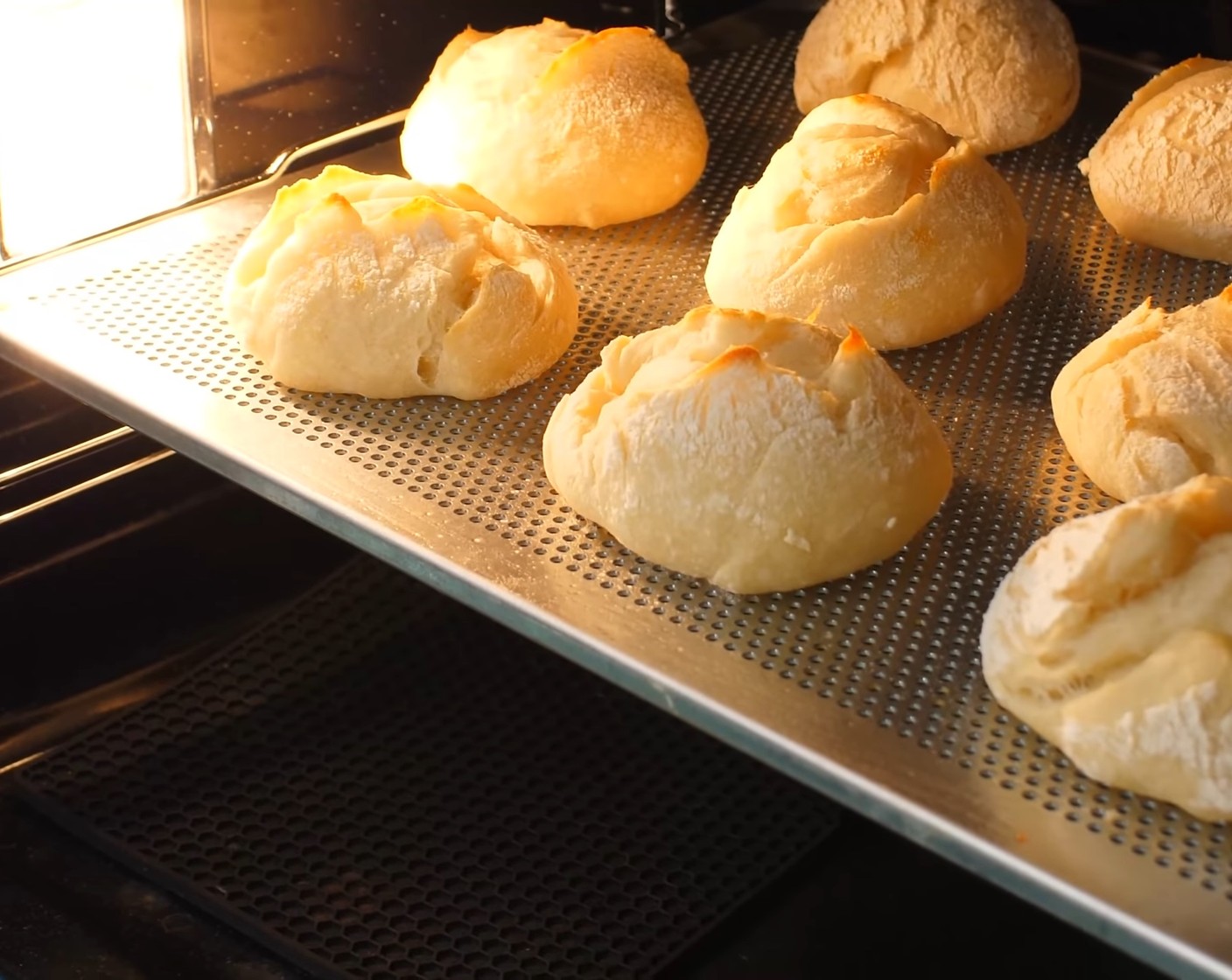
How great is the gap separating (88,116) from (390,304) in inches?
15.8

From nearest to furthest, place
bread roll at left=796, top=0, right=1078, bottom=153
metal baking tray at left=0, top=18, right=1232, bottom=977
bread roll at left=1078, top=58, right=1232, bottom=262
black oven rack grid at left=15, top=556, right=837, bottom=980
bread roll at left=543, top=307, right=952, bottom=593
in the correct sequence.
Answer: metal baking tray at left=0, top=18, right=1232, bottom=977 < bread roll at left=543, top=307, right=952, bottom=593 < black oven rack grid at left=15, top=556, right=837, bottom=980 < bread roll at left=1078, top=58, right=1232, bottom=262 < bread roll at left=796, top=0, right=1078, bottom=153

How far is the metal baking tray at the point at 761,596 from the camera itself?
3.44ft

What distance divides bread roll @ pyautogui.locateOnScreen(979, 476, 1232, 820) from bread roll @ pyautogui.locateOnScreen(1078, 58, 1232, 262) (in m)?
0.60

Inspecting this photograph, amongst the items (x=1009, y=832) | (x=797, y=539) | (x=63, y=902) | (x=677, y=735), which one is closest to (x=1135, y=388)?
(x=797, y=539)

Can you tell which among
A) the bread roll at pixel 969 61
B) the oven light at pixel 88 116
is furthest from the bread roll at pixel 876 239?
the oven light at pixel 88 116

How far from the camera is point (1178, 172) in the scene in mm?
1671

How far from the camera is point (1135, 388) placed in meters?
1.35

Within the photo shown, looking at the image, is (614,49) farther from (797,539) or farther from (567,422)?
(797,539)

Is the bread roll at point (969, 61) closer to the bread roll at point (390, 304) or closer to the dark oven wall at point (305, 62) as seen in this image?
the dark oven wall at point (305, 62)

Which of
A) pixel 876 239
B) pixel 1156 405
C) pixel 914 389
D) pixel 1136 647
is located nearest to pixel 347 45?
pixel 876 239

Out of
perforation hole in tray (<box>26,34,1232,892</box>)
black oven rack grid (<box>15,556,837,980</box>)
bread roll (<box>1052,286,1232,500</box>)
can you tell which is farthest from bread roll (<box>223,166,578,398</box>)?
bread roll (<box>1052,286,1232,500</box>)

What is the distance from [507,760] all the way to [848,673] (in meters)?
0.53

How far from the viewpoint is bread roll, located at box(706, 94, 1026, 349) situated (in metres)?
1.53

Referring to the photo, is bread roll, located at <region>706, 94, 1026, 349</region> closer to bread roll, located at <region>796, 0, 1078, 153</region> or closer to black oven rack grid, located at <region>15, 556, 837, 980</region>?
bread roll, located at <region>796, 0, 1078, 153</region>
